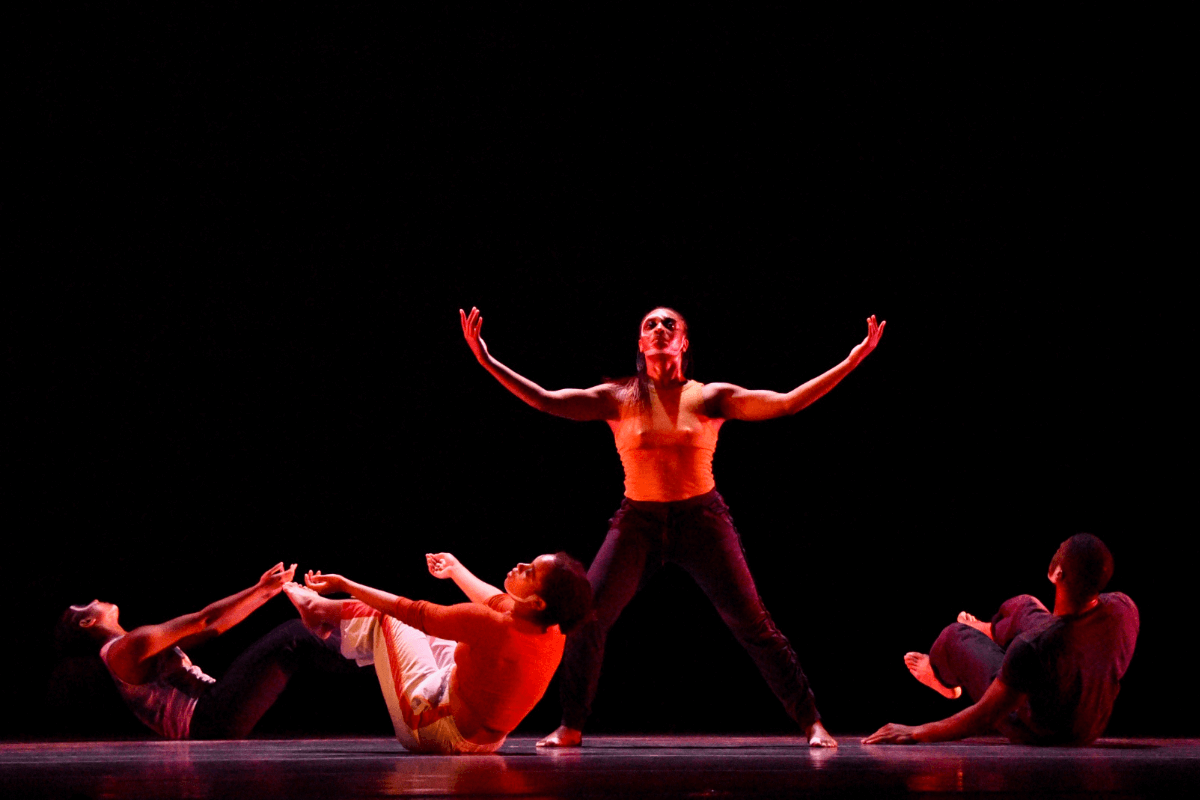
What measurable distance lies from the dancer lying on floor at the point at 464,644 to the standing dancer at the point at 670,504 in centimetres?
42

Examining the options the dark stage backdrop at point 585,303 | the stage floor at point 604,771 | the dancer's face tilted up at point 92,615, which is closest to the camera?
the stage floor at point 604,771

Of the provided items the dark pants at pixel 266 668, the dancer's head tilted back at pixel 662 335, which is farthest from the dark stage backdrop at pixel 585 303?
the dancer's head tilted back at pixel 662 335

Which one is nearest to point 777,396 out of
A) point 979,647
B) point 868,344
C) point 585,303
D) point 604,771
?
point 868,344

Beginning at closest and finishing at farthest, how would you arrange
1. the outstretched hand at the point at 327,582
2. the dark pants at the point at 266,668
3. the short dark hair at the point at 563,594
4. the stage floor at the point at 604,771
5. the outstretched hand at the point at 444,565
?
1. the stage floor at the point at 604,771
2. the short dark hair at the point at 563,594
3. the outstretched hand at the point at 327,582
4. the outstretched hand at the point at 444,565
5. the dark pants at the point at 266,668

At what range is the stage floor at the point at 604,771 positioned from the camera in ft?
7.65

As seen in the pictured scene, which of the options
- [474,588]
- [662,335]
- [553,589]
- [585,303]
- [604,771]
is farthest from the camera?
[585,303]

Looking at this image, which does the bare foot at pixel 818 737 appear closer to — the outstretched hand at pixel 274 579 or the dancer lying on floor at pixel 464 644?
the dancer lying on floor at pixel 464 644

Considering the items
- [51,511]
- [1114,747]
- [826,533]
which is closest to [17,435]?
[51,511]

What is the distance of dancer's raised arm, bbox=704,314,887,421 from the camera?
12.2 ft

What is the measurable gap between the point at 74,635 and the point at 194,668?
426 mm

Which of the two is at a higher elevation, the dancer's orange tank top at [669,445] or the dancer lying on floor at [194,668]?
the dancer's orange tank top at [669,445]

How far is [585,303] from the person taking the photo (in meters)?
5.34

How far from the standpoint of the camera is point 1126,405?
17.5ft

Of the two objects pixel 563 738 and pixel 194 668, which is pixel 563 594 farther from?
pixel 194 668
